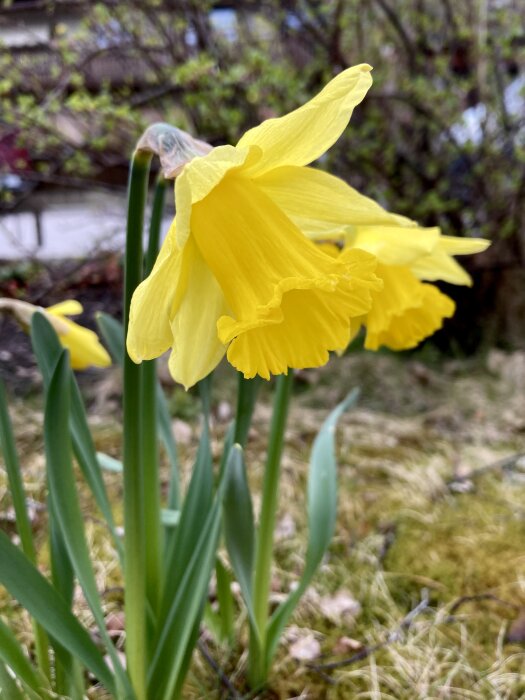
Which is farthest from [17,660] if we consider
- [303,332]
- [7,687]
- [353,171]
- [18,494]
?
[353,171]

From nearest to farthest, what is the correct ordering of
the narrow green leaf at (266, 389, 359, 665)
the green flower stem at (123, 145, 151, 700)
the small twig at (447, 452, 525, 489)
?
the green flower stem at (123, 145, 151, 700), the narrow green leaf at (266, 389, 359, 665), the small twig at (447, 452, 525, 489)

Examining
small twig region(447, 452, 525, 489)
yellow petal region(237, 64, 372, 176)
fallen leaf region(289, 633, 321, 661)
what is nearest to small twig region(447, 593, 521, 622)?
fallen leaf region(289, 633, 321, 661)

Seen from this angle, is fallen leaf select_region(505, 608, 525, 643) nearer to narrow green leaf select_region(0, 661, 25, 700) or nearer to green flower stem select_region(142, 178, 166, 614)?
green flower stem select_region(142, 178, 166, 614)

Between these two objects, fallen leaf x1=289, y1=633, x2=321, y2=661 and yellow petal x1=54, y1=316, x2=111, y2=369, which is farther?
fallen leaf x1=289, y1=633, x2=321, y2=661

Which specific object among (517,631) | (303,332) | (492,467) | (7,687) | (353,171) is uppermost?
(353,171)

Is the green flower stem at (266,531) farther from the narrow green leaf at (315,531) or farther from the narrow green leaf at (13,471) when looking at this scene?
the narrow green leaf at (13,471)

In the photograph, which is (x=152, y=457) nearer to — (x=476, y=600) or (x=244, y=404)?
(x=244, y=404)
